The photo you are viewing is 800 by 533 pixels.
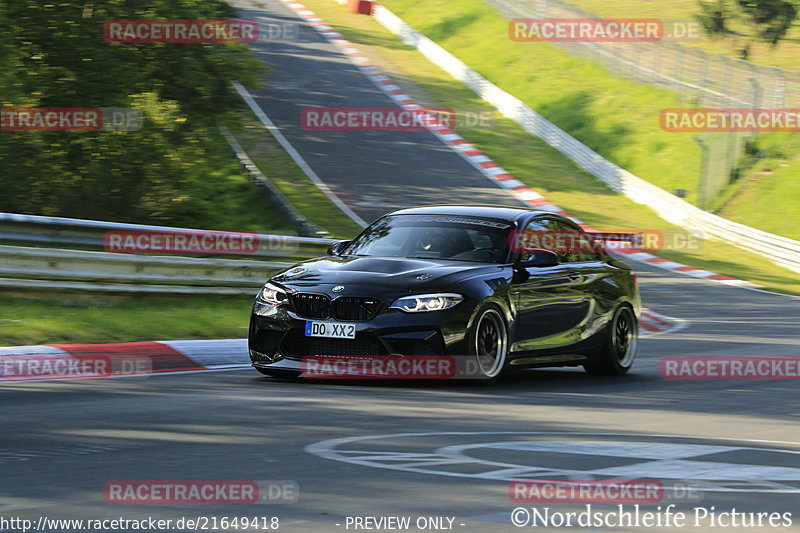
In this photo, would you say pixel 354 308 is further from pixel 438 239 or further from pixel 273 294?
pixel 438 239

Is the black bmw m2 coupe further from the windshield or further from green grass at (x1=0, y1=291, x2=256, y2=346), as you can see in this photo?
green grass at (x1=0, y1=291, x2=256, y2=346)

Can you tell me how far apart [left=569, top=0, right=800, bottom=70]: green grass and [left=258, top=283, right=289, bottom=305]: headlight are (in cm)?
4556

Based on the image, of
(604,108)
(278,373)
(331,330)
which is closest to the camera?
(331,330)

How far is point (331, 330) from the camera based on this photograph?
Result: 9.99 metres

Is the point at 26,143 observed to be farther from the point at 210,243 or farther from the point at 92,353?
the point at 92,353

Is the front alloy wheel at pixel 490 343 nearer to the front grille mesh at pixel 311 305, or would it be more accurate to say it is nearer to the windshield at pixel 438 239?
the windshield at pixel 438 239

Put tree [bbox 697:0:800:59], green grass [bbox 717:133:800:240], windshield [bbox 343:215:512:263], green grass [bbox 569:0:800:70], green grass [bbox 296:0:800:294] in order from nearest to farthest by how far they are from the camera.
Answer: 1. windshield [bbox 343:215:512:263]
2. green grass [bbox 296:0:800:294]
3. green grass [bbox 717:133:800:240]
4. tree [bbox 697:0:800:59]
5. green grass [bbox 569:0:800:70]

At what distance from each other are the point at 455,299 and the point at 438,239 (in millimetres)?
1153

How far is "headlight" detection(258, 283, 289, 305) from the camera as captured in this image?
10.3m

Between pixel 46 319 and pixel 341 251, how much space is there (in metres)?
2.95

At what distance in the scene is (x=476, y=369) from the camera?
10.4 meters

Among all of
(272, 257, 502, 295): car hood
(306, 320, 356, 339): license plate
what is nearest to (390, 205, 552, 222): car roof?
(272, 257, 502, 295): car hood

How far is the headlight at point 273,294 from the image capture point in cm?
1034

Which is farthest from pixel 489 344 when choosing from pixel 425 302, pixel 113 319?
pixel 113 319
